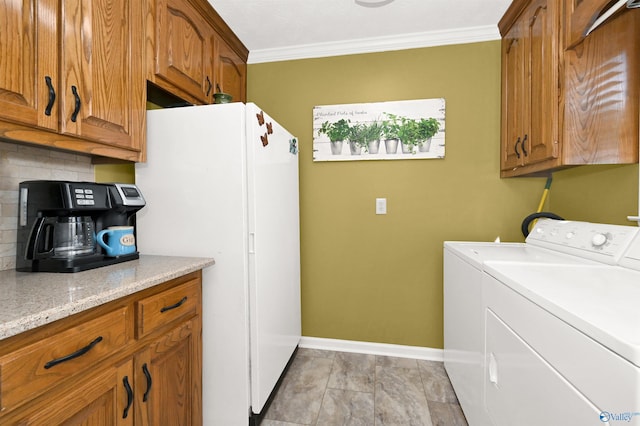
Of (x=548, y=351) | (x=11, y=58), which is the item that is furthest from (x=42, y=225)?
(x=548, y=351)

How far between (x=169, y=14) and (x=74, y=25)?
0.58 meters

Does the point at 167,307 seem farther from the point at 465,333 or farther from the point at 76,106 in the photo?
the point at 465,333

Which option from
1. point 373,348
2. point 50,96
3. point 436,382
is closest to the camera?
point 50,96

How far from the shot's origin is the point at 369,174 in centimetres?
216

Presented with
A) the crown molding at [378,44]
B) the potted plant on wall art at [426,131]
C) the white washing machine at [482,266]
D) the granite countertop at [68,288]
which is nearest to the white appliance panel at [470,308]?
the white washing machine at [482,266]

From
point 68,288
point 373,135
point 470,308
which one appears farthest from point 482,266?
point 68,288

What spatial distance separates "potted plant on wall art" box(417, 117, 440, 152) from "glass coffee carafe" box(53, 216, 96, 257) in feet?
6.68

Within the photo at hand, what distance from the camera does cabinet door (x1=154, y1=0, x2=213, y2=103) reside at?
1.41m

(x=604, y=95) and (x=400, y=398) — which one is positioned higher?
(x=604, y=95)

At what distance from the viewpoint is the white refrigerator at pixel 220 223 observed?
4.36 feet

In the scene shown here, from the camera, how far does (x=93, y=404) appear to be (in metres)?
0.83

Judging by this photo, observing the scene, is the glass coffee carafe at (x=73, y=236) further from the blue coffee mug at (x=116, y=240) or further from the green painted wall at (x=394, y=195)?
the green painted wall at (x=394, y=195)

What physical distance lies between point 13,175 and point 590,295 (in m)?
2.09

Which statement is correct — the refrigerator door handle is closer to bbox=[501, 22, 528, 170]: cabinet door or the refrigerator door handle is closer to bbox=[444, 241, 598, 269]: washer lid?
bbox=[444, 241, 598, 269]: washer lid
